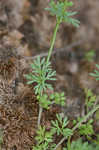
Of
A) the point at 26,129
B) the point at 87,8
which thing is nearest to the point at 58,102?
the point at 26,129

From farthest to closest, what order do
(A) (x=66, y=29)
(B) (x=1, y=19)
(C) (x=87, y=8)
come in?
(C) (x=87, y=8) < (A) (x=66, y=29) < (B) (x=1, y=19)

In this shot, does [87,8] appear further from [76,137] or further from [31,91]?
[76,137]

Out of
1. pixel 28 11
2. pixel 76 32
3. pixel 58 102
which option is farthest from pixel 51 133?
pixel 76 32

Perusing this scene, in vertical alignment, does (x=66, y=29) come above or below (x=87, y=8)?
below

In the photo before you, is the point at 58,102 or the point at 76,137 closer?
the point at 76,137

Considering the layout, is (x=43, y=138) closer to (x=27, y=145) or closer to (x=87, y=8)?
(x=27, y=145)

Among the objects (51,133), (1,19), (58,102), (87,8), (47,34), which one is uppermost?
(87,8)

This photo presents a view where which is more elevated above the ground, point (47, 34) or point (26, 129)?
point (47, 34)

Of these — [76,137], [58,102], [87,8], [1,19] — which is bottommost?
[76,137]

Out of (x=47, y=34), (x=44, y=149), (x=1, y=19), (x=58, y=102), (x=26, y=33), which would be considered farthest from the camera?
(x=47, y=34)
